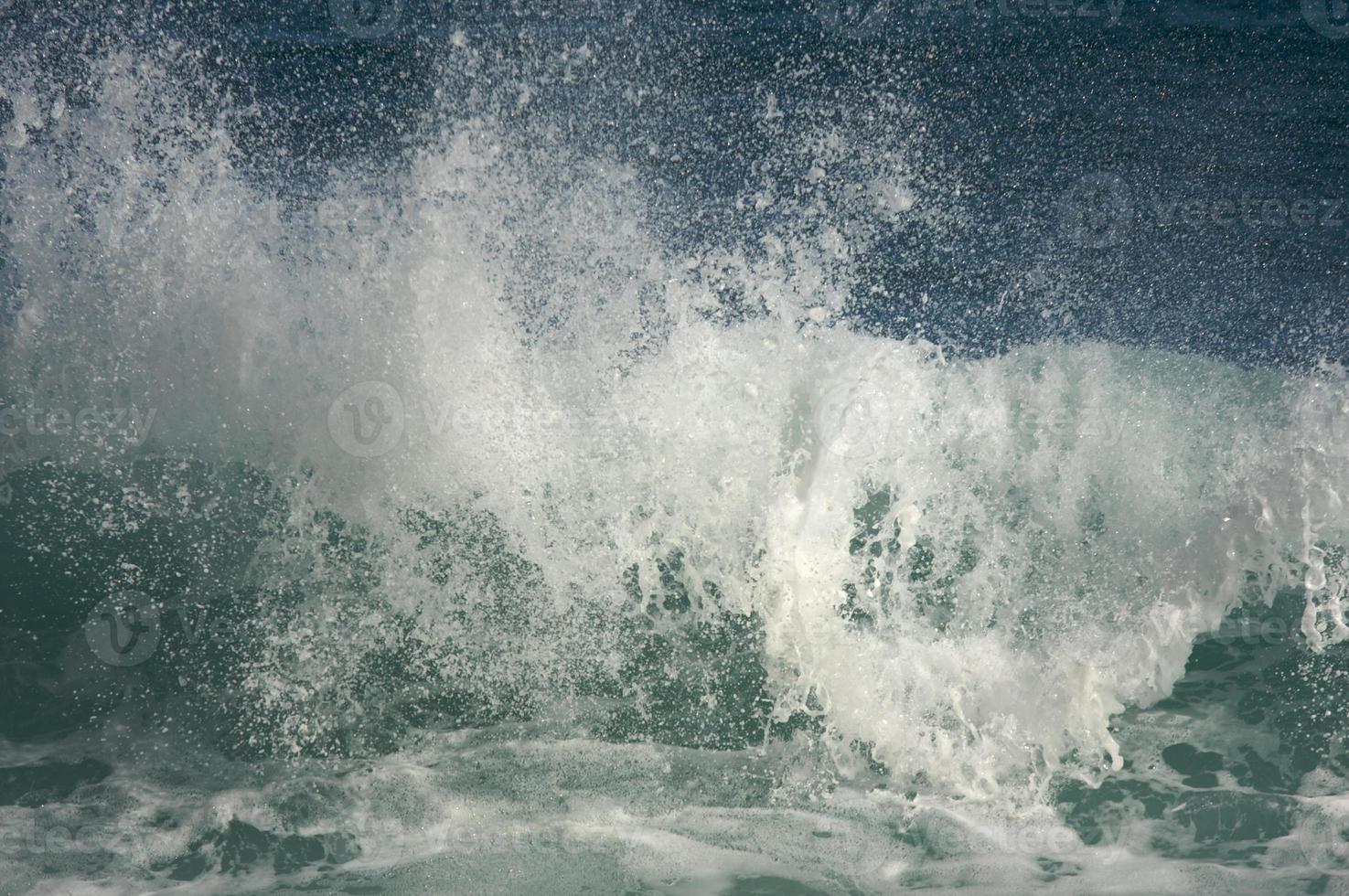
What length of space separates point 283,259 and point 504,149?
785 mm

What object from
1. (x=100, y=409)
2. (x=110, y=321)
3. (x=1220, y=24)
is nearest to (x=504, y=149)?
(x=110, y=321)

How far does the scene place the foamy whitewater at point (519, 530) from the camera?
8.62ft

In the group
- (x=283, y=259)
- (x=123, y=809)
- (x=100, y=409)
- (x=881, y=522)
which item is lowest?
(x=123, y=809)

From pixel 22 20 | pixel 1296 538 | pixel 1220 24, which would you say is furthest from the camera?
pixel 1296 538

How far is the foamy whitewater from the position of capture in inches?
103

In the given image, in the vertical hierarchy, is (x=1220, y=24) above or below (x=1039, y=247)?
above

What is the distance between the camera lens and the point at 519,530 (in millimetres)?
2699

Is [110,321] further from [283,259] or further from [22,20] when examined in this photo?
[22,20]

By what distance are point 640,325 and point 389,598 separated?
1.17 meters

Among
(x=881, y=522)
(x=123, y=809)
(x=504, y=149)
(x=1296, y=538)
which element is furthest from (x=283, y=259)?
(x=1296, y=538)

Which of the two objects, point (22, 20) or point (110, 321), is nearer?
point (22, 20)

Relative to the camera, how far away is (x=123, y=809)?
8.64ft

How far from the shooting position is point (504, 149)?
2.61 meters

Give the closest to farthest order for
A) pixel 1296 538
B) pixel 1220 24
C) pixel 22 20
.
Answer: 1. pixel 22 20
2. pixel 1220 24
3. pixel 1296 538
